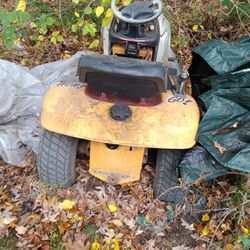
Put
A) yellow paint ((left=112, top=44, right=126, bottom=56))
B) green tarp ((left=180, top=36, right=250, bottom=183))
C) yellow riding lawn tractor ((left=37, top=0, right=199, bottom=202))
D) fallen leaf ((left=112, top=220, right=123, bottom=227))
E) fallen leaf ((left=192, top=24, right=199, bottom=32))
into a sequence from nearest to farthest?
yellow riding lawn tractor ((left=37, top=0, right=199, bottom=202)), green tarp ((left=180, top=36, right=250, bottom=183)), fallen leaf ((left=112, top=220, right=123, bottom=227)), yellow paint ((left=112, top=44, right=126, bottom=56)), fallen leaf ((left=192, top=24, right=199, bottom=32))

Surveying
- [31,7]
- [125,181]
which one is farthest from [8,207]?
[31,7]

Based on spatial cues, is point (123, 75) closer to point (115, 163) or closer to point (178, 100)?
point (178, 100)

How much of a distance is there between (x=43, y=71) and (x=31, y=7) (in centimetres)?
98

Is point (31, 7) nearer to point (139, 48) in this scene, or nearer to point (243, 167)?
point (139, 48)

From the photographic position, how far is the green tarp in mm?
2578

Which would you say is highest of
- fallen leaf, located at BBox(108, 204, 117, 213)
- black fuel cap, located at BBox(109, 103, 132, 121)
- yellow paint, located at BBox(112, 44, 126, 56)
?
yellow paint, located at BBox(112, 44, 126, 56)

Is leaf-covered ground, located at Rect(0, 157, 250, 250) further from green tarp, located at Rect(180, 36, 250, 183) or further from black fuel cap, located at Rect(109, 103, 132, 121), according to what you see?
black fuel cap, located at Rect(109, 103, 132, 121)

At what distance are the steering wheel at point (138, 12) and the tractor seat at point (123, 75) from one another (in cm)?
52

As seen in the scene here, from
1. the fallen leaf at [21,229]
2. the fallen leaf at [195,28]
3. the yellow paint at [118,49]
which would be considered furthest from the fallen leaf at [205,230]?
the fallen leaf at [195,28]

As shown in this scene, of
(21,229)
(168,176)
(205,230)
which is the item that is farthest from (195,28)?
(21,229)

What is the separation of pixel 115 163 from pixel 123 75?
783 millimetres

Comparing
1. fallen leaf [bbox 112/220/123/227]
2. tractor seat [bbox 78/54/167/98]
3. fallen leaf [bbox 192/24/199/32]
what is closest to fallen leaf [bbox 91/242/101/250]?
fallen leaf [bbox 112/220/123/227]

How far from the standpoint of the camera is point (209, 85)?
3.26 m

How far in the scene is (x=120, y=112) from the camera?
7.95ft
